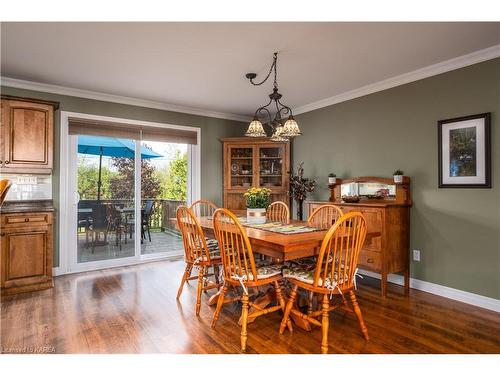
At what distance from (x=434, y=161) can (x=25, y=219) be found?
4.45 m

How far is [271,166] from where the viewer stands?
16.5ft

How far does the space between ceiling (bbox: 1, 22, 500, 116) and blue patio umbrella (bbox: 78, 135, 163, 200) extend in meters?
0.75

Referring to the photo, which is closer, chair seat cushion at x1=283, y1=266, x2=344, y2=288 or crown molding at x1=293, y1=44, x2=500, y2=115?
chair seat cushion at x1=283, y1=266, x2=344, y2=288

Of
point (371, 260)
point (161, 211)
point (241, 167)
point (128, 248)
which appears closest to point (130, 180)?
point (161, 211)

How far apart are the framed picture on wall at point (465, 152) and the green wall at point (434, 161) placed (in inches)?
2.4

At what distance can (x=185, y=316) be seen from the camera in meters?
2.59

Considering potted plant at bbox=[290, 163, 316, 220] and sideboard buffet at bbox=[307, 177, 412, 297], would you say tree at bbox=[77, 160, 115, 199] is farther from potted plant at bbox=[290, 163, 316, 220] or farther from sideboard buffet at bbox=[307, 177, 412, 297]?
sideboard buffet at bbox=[307, 177, 412, 297]

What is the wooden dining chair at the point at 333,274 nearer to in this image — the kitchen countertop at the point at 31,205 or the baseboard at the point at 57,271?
the kitchen countertop at the point at 31,205

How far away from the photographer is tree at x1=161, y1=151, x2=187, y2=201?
191 inches

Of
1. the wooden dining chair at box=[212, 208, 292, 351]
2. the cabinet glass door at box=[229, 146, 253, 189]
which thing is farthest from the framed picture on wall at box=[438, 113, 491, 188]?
the cabinet glass door at box=[229, 146, 253, 189]

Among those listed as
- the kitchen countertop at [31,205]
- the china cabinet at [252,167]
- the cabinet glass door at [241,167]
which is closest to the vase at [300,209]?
the china cabinet at [252,167]
